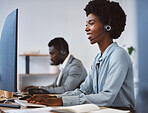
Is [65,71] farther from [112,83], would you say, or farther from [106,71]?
[112,83]

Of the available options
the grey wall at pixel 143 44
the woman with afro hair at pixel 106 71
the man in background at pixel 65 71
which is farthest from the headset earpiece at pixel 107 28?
the grey wall at pixel 143 44

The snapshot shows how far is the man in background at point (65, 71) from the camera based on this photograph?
6.93ft

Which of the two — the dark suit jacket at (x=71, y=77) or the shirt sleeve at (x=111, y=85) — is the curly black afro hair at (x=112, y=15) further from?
the dark suit jacket at (x=71, y=77)

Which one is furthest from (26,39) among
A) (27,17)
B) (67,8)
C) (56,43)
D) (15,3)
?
(56,43)

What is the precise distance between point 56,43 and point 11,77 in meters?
1.63

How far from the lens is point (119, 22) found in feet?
4.85

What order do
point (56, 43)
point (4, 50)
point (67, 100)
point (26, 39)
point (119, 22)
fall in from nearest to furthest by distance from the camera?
point (67, 100)
point (4, 50)
point (119, 22)
point (56, 43)
point (26, 39)

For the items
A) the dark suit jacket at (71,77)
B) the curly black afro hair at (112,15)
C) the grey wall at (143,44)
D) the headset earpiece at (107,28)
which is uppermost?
the curly black afro hair at (112,15)

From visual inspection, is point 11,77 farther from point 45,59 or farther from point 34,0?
point 34,0

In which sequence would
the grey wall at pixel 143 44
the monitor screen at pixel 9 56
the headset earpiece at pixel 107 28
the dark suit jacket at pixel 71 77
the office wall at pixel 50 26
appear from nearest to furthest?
1. the grey wall at pixel 143 44
2. the monitor screen at pixel 9 56
3. the headset earpiece at pixel 107 28
4. the dark suit jacket at pixel 71 77
5. the office wall at pixel 50 26

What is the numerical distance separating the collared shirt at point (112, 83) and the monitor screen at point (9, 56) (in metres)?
0.28

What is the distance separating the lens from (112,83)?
113cm

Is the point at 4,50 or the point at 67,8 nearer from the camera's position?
the point at 4,50

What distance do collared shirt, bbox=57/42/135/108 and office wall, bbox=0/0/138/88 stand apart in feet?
10.5
